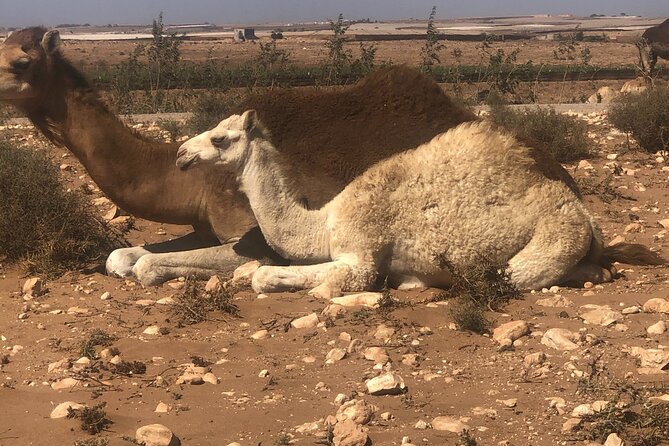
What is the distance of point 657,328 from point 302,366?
8.83ft

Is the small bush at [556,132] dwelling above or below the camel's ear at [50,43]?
below

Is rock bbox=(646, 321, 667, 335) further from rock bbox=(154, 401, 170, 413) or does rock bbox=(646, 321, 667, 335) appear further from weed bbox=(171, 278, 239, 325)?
rock bbox=(154, 401, 170, 413)

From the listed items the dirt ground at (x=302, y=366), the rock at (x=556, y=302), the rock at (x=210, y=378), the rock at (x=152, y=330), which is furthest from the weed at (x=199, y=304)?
the rock at (x=556, y=302)

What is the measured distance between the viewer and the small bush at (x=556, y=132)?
14766 millimetres

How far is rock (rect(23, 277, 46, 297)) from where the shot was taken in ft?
30.0

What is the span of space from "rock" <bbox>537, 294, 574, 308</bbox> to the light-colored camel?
0.51 m

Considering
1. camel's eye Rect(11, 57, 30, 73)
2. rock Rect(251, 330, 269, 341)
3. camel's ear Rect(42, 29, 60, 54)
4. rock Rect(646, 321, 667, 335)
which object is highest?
camel's ear Rect(42, 29, 60, 54)

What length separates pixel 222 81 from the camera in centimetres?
2648

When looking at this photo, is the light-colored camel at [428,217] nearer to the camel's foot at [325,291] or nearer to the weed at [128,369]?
the camel's foot at [325,291]

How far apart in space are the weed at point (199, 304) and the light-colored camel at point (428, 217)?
66 centimetres

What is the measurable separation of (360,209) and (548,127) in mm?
7258

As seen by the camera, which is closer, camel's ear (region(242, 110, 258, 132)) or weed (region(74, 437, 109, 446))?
weed (region(74, 437, 109, 446))

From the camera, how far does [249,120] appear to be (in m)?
9.15

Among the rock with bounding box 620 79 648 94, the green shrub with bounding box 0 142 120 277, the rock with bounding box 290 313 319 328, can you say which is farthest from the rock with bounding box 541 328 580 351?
the rock with bounding box 620 79 648 94
